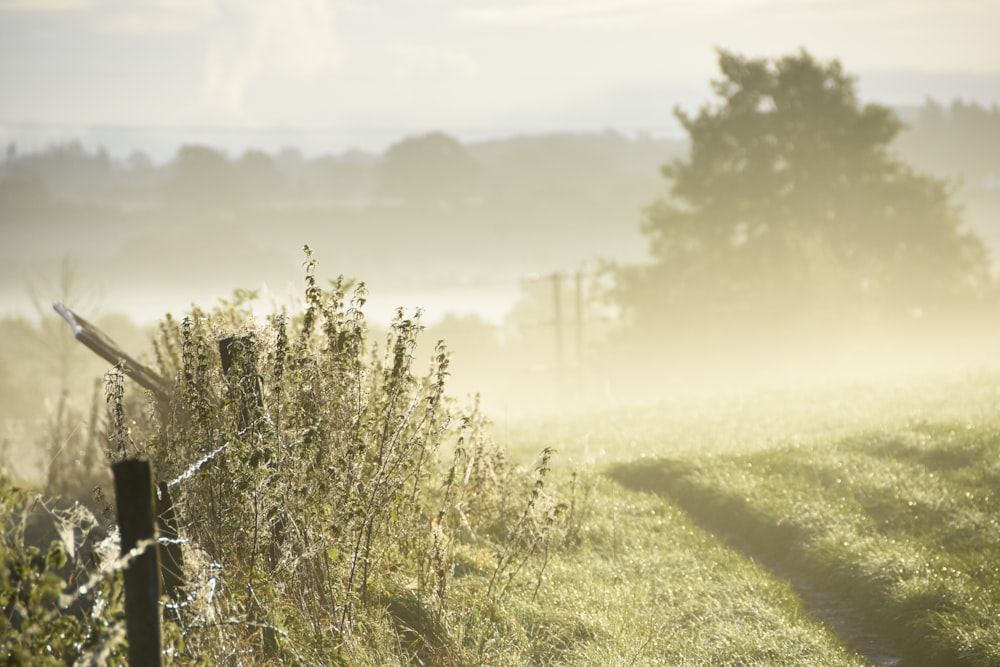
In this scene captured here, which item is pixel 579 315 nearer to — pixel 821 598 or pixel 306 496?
pixel 821 598

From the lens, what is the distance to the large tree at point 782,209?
131 feet

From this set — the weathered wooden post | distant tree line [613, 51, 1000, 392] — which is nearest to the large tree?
distant tree line [613, 51, 1000, 392]

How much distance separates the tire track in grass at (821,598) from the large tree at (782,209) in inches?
1215

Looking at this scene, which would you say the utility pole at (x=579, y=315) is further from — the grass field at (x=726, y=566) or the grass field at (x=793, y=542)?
the grass field at (x=726, y=566)

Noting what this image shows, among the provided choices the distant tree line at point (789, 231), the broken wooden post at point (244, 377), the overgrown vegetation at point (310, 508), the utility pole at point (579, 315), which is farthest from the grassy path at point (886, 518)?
the utility pole at point (579, 315)

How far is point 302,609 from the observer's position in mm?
5676

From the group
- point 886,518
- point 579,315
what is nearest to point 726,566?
point 886,518

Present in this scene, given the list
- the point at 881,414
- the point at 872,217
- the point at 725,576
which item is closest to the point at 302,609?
the point at 725,576

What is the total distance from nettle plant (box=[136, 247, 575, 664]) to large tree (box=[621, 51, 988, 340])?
114 feet

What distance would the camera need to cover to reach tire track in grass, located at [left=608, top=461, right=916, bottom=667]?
21.8 ft

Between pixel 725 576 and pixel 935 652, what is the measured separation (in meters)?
1.74

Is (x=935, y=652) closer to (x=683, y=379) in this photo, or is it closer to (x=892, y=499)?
(x=892, y=499)

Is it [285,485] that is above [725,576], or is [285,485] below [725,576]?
above

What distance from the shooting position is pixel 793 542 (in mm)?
8539
